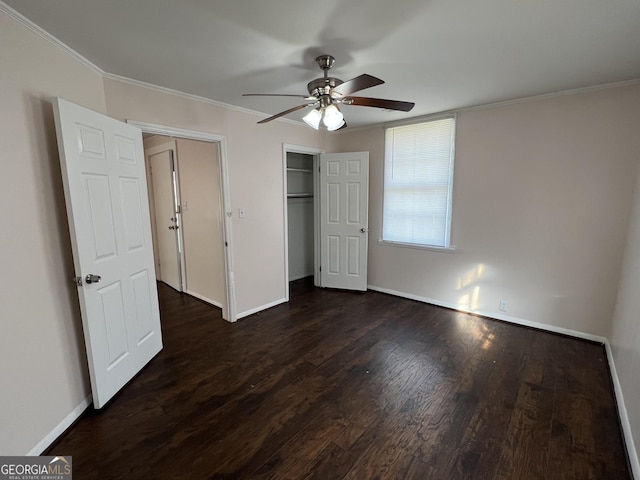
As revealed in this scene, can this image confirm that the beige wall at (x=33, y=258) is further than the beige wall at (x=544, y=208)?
No

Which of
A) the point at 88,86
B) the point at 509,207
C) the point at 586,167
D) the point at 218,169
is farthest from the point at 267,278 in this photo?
the point at 586,167

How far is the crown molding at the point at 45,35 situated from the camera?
1.48 m

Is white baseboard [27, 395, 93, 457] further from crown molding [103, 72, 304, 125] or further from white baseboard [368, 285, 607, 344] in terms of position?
white baseboard [368, 285, 607, 344]

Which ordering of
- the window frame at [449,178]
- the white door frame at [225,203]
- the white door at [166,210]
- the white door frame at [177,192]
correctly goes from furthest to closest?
the white door at [166,210] → the white door frame at [177,192] → the window frame at [449,178] → the white door frame at [225,203]

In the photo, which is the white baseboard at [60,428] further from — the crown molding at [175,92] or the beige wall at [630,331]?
the beige wall at [630,331]

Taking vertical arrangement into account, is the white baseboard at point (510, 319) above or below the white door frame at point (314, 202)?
below

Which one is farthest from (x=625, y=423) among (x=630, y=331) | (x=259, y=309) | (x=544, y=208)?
(x=259, y=309)

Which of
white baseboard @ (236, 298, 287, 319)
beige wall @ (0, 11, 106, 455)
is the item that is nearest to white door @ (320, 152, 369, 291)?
white baseboard @ (236, 298, 287, 319)

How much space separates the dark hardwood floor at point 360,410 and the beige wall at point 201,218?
0.85 meters

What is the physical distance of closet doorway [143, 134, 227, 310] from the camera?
11.7 feet

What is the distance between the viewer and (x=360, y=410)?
1.97 metres

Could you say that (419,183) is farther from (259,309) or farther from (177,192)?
(177,192)

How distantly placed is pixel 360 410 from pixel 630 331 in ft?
6.33

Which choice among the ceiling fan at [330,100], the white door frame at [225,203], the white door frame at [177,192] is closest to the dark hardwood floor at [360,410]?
the white door frame at [225,203]
